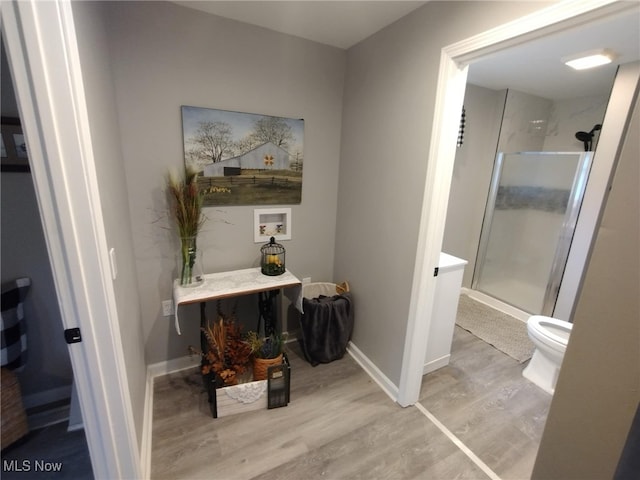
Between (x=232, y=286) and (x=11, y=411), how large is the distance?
123 centimetres

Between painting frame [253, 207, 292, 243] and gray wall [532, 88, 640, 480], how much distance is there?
1.81 metres

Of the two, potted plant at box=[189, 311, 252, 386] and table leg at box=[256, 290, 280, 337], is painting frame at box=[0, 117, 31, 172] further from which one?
table leg at box=[256, 290, 280, 337]

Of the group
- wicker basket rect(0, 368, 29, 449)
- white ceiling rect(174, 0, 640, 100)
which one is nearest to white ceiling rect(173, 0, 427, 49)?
white ceiling rect(174, 0, 640, 100)

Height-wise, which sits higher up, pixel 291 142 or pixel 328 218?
pixel 291 142

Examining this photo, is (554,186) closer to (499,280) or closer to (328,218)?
(499,280)

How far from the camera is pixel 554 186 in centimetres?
290

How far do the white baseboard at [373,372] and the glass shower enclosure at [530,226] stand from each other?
2.01m

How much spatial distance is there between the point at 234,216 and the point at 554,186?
10.2 ft

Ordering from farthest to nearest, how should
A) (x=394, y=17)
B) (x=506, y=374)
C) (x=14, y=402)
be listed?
(x=506, y=374)
(x=394, y=17)
(x=14, y=402)

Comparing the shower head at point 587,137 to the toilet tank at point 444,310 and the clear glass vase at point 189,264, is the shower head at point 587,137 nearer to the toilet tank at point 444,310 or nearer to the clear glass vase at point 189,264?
the toilet tank at point 444,310

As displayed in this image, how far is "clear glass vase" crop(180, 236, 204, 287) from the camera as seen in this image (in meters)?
1.77

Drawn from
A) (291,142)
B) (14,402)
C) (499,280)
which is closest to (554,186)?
(499,280)

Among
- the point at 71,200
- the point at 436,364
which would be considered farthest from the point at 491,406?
the point at 71,200

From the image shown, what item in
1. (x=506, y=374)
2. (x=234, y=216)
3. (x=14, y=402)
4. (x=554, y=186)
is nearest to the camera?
(x=14, y=402)
